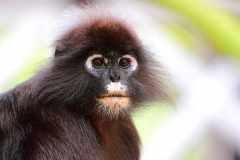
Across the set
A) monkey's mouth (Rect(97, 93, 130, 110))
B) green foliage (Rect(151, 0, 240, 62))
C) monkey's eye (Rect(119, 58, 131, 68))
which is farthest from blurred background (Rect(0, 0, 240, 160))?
monkey's eye (Rect(119, 58, 131, 68))

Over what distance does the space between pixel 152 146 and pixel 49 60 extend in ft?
2.00

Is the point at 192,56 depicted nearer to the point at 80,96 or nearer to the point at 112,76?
the point at 112,76

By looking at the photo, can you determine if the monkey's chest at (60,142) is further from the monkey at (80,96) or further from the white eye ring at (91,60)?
the white eye ring at (91,60)

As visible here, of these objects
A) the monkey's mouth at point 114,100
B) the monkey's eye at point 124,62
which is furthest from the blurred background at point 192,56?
the monkey's eye at point 124,62

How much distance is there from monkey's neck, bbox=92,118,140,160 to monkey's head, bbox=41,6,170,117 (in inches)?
3.6

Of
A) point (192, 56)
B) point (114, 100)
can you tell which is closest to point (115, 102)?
point (114, 100)

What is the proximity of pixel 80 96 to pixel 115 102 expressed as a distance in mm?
173

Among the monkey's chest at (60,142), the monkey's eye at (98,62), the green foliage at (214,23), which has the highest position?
the green foliage at (214,23)

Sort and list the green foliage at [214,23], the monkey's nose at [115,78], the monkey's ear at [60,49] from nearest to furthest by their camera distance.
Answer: the green foliage at [214,23] → the monkey's nose at [115,78] → the monkey's ear at [60,49]

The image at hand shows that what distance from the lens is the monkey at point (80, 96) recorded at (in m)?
1.36

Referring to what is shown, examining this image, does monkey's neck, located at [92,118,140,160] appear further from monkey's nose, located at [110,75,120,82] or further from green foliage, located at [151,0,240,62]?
green foliage, located at [151,0,240,62]

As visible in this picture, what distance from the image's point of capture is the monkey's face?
1.33 m

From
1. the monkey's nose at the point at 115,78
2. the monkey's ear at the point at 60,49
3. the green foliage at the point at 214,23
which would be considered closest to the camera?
the green foliage at the point at 214,23

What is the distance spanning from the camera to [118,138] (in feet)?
5.27
